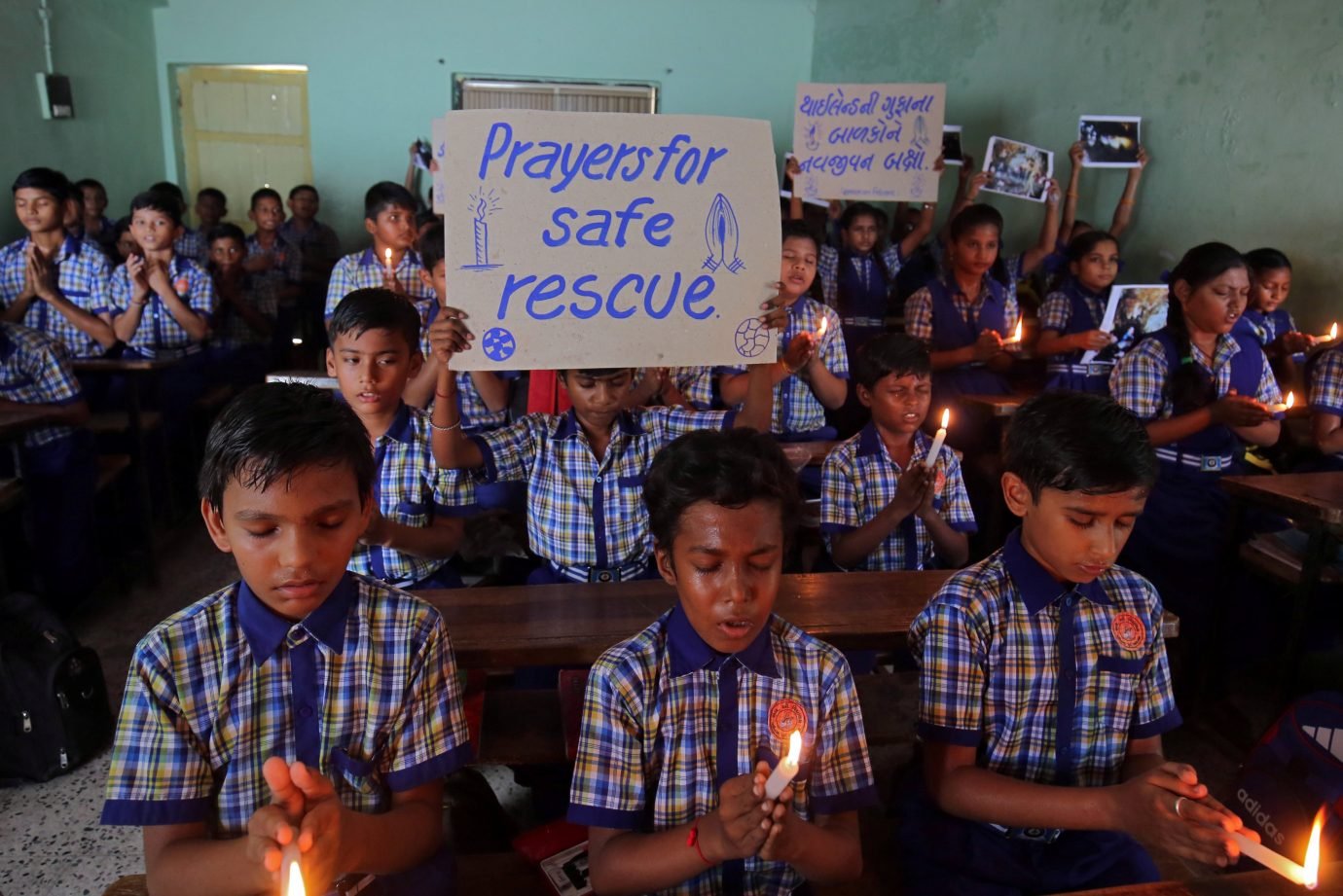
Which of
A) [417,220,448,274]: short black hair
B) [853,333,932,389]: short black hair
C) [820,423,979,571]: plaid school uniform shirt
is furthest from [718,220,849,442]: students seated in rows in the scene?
[417,220,448,274]: short black hair

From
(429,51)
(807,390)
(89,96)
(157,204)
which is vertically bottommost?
(807,390)

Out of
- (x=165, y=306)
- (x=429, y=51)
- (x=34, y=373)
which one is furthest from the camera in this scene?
(x=429, y=51)

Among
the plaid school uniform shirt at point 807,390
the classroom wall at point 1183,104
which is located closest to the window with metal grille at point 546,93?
the classroom wall at point 1183,104

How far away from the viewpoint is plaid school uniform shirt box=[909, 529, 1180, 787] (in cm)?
142

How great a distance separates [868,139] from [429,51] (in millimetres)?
5123

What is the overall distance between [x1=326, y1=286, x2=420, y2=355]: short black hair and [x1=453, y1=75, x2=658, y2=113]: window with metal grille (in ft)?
21.4

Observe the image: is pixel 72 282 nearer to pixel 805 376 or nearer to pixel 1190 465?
pixel 805 376

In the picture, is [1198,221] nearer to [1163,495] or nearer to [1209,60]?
[1209,60]

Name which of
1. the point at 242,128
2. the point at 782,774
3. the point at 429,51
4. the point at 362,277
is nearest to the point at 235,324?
the point at 362,277

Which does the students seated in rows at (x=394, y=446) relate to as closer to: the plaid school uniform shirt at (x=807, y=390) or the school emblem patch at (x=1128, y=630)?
the school emblem patch at (x=1128, y=630)

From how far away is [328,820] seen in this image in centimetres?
95

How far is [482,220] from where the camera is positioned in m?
1.79

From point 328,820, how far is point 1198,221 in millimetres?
4877

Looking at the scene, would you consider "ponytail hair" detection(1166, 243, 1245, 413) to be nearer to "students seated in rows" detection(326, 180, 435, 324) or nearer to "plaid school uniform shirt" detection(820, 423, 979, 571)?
"plaid school uniform shirt" detection(820, 423, 979, 571)
